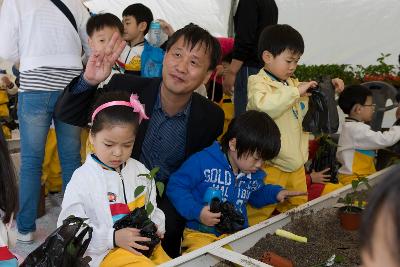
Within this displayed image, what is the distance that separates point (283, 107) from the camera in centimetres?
235

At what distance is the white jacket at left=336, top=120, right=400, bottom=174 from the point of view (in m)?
3.21

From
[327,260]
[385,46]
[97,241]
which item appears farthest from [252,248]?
[385,46]

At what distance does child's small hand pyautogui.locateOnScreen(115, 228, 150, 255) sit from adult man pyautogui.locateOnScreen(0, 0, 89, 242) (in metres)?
1.29

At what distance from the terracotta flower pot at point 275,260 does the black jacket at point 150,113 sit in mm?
731

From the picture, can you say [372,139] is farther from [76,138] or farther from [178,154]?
[76,138]

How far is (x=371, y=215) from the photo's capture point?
24.3 inches

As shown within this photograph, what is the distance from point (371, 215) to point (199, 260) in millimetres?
1111

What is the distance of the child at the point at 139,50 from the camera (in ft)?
11.2

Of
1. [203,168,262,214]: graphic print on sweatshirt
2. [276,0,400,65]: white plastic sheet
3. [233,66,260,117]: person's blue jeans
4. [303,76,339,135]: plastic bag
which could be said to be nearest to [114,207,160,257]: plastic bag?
[203,168,262,214]: graphic print on sweatshirt

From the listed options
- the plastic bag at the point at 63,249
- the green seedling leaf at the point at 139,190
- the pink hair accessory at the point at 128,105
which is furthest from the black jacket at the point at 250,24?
the plastic bag at the point at 63,249

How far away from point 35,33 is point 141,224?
149 cm

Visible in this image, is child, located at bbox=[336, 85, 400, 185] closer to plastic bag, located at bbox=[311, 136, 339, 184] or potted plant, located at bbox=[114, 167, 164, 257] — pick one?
plastic bag, located at bbox=[311, 136, 339, 184]

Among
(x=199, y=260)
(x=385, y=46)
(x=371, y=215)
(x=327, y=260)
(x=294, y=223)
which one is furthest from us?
(x=385, y=46)

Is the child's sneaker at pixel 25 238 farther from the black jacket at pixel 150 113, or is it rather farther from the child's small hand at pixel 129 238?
the child's small hand at pixel 129 238
